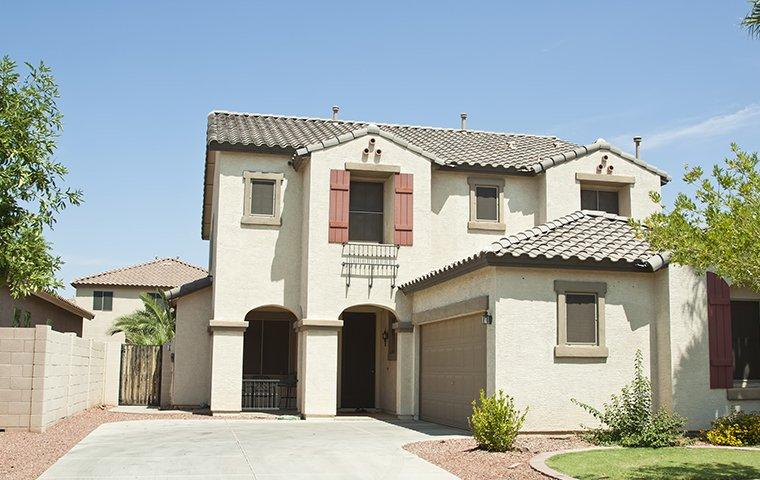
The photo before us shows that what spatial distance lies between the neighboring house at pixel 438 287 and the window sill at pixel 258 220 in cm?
6

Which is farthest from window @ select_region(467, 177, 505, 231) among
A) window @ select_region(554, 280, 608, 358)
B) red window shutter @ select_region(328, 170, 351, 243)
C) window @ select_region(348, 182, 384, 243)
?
window @ select_region(554, 280, 608, 358)

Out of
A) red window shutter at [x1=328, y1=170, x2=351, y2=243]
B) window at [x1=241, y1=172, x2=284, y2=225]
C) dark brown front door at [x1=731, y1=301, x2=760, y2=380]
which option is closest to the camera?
dark brown front door at [x1=731, y1=301, x2=760, y2=380]

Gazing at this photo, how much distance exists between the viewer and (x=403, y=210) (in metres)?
22.9

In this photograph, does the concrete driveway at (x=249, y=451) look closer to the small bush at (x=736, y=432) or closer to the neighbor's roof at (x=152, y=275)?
the small bush at (x=736, y=432)

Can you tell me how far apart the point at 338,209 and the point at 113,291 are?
34.6m

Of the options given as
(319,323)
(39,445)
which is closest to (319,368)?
(319,323)

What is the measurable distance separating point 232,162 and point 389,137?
4287 millimetres

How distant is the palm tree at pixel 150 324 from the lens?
34156 millimetres

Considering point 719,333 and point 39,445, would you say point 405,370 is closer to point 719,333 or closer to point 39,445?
point 719,333

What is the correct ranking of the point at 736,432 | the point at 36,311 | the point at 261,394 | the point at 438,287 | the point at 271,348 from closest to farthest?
the point at 736,432 → the point at 438,287 → the point at 261,394 → the point at 271,348 → the point at 36,311

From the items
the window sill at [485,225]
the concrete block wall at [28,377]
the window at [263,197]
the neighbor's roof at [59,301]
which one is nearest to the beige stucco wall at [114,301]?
the neighbor's roof at [59,301]

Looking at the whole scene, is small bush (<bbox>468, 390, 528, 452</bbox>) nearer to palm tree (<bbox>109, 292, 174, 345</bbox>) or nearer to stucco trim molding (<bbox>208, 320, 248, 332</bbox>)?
stucco trim molding (<bbox>208, 320, 248, 332</bbox>)

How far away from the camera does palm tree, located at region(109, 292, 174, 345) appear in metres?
34.2

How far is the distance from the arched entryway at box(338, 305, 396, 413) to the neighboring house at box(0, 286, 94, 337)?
27.0 feet
